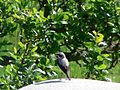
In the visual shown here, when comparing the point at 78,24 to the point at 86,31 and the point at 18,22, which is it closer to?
the point at 86,31

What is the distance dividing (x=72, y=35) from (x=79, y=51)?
10.4 inches

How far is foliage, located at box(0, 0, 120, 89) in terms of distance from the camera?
13.9 ft

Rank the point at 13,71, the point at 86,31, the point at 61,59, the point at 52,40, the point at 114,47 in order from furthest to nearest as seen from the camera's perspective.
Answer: the point at 114,47 → the point at 86,31 → the point at 52,40 → the point at 13,71 → the point at 61,59

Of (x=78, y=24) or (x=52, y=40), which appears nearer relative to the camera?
(x=52, y=40)

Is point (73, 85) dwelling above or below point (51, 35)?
below

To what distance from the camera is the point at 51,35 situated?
433 centimetres

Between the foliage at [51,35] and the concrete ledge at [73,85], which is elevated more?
the foliage at [51,35]

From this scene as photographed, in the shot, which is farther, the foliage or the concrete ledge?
the foliage

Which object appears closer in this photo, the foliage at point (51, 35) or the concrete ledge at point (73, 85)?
the concrete ledge at point (73, 85)

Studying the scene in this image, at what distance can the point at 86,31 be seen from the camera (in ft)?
15.5

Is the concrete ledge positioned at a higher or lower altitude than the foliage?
lower

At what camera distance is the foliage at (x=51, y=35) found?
4223 millimetres

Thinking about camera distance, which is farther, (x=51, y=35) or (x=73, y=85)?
(x=51, y=35)

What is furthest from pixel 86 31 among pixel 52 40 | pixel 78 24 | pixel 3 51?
pixel 3 51
